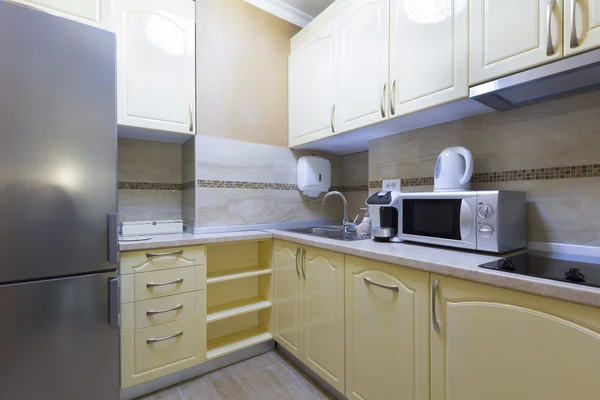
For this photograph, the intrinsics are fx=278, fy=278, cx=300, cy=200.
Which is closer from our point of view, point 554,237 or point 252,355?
point 554,237

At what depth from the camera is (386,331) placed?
3.91 ft

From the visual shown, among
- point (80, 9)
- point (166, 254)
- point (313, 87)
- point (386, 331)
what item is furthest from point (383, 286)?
point (80, 9)

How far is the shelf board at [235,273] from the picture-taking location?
1.80 meters

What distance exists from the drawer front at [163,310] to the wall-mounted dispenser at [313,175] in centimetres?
119

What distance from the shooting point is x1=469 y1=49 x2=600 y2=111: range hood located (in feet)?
3.06

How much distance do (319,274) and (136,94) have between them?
1.53 metres

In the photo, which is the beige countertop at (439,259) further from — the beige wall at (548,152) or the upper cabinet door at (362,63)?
the upper cabinet door at (362,63)

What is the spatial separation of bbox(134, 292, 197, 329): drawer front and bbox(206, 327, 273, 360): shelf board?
1.10 ft

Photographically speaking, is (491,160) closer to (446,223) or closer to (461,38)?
(446,223)

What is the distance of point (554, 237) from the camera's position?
1220 mm

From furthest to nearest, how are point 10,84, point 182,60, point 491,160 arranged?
point 182,60 → point 491,160 → point 10,84

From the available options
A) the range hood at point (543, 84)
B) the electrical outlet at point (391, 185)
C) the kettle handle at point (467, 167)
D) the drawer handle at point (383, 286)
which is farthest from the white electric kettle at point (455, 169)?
the drawer handle at point (383, 286)

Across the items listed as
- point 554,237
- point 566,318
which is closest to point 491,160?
point 554,237

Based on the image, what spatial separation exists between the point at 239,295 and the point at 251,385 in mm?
632
